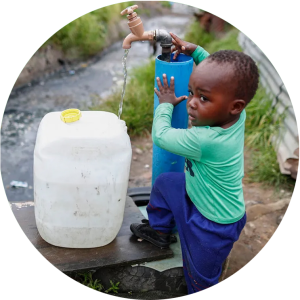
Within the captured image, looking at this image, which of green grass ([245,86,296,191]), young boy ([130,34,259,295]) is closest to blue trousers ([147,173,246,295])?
young boy ([130,34,259,295])

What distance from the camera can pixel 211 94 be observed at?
1779 mm

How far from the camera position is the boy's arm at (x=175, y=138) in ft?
6.21

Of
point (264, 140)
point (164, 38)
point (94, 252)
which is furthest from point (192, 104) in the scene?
point (264, 140)

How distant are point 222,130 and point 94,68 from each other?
5.72 metres

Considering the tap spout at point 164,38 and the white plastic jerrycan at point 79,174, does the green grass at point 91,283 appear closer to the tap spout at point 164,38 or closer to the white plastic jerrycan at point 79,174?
the white plastic jerrycan at point 79,174

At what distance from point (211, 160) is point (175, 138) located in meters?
0.22

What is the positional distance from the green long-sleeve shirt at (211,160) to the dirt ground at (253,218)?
68 centimetres

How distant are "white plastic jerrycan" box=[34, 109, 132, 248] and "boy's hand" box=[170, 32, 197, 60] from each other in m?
0.58

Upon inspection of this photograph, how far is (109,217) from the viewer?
222 cm

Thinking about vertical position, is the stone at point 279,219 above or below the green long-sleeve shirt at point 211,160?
below

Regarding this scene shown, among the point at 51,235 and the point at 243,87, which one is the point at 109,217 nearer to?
the point at 51,235

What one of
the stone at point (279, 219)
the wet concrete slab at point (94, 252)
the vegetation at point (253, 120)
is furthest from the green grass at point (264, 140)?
the wet concrete slab at point (94, 252)

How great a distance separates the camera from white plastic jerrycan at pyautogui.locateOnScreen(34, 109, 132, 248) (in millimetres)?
2006

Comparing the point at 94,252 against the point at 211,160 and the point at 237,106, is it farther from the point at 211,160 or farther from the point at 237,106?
the point at 237,106
